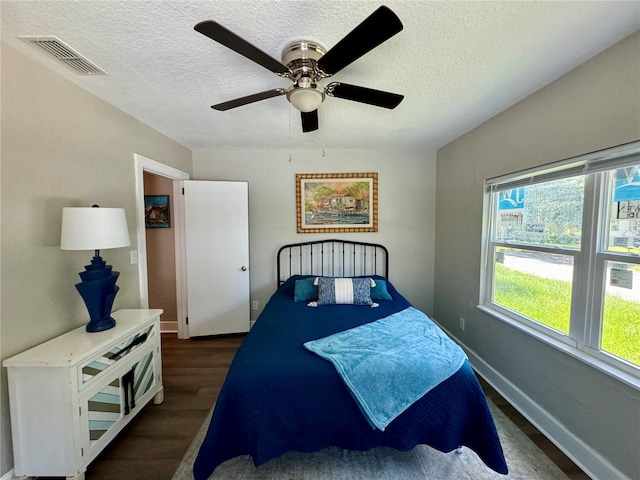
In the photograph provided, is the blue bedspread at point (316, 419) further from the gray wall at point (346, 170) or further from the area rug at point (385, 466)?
the gray wall at point (346, 170)

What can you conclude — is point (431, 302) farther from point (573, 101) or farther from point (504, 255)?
point (573, 101)

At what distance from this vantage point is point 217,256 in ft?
10.7

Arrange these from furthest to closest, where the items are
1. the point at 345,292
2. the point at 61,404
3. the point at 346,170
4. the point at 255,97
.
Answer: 1. the point at 346,170
2. the point at 345,292
3. the point at 255,97
4. the point at 61,404

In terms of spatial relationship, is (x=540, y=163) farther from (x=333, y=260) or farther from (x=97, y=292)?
(x=97, y=292)

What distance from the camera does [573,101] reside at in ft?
5.26

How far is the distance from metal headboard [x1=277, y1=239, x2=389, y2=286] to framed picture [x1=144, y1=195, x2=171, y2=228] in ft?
5.56

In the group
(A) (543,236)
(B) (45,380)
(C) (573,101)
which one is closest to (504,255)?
(A) (543,236)

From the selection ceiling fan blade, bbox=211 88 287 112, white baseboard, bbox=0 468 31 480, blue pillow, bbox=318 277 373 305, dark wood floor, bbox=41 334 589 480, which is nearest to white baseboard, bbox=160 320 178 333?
dark wood floor, bbox=41 334 589 480

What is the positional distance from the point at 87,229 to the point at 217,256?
176 centimetres

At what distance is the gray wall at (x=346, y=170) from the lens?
3402 mm

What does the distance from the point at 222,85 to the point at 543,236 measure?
2.70 m

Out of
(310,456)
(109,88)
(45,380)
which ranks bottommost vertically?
(310,456)

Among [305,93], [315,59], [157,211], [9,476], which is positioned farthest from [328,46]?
[157,211]

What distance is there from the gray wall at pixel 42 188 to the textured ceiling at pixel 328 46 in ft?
0.57
